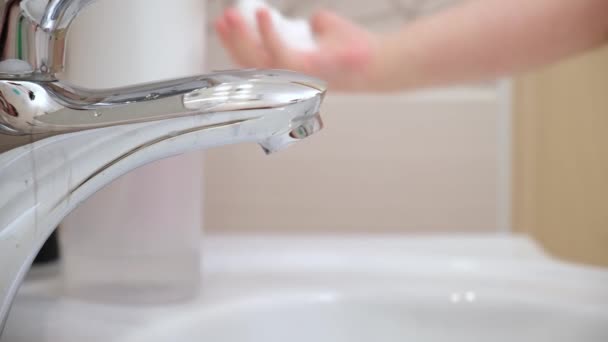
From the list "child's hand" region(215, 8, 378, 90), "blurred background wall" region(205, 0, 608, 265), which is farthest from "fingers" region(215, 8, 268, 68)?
"blurred background wall" region(205, 0, 608, 265)

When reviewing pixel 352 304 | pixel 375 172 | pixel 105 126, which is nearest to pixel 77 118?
pixel 105 126

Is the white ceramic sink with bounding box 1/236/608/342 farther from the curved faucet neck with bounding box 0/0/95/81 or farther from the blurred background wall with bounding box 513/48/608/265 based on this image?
the blurred background wall with bounding box 513/48/608/265

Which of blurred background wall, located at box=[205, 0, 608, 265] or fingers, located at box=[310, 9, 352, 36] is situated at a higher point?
fingers, located at box=[310, 9, 352, 36]

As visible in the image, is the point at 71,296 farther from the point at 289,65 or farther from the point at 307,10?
the point at 307,10

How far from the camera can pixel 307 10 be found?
0.78 m

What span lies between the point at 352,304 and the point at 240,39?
0.51 feet

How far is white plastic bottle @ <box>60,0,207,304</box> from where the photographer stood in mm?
258

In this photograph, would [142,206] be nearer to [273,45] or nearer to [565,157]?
[273,45]

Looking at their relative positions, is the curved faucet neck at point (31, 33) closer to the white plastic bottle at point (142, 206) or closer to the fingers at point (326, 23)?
the white plastic bottle at point (142, 206)

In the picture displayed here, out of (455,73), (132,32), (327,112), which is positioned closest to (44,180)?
(132,32)

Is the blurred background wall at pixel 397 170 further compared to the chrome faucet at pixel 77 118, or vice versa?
the blurred background wall at pixel 397 170

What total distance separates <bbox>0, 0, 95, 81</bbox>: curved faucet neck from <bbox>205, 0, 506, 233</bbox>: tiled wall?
57 centimetres

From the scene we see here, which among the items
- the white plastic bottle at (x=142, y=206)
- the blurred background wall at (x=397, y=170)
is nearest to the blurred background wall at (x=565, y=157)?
the blurred background wall at (x=397, y=170)

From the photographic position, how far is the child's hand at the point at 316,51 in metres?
0.35
